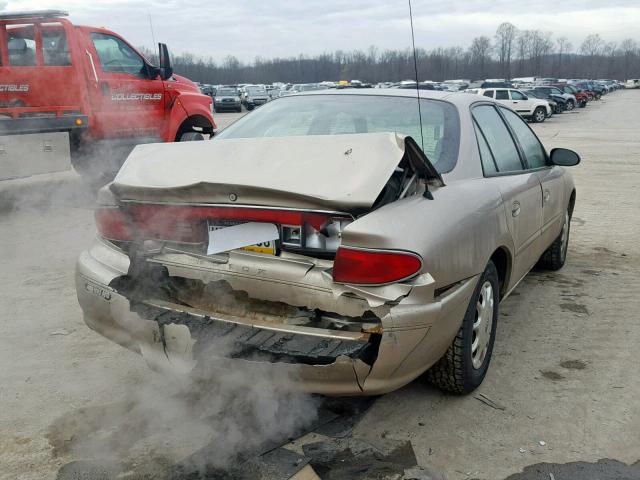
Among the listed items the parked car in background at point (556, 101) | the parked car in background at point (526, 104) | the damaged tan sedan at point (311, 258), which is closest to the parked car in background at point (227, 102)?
the parked car in background at point (526, 104)

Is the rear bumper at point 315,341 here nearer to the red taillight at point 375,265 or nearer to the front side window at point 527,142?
the red taillight at point 375,265

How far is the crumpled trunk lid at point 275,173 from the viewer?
2.43 metres

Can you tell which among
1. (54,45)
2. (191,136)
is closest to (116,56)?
(54,45)

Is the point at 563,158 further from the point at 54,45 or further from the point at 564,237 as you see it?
the point at 54,45

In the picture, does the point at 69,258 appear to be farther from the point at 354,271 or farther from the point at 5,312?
the point at 354,271

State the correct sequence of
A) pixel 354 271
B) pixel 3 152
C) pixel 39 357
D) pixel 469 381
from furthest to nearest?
pixel 3 152, pixel 39 357, pixel 469 381, pixel 354 271

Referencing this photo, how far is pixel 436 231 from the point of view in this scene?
249cm

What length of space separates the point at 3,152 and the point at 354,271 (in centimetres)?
640

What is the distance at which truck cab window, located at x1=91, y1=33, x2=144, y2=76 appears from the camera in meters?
8.28

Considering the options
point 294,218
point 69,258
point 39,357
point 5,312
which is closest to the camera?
point 294,218

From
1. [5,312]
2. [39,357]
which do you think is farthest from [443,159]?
[5,312]

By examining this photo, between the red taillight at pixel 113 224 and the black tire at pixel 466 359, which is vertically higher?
the red taillight at pixel 113 224

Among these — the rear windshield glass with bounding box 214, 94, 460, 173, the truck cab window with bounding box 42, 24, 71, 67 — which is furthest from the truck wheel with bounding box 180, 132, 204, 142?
the rear windshield glass with bounding box 214, 94, 460, 173

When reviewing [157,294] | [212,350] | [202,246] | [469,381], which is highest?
[202,246]
